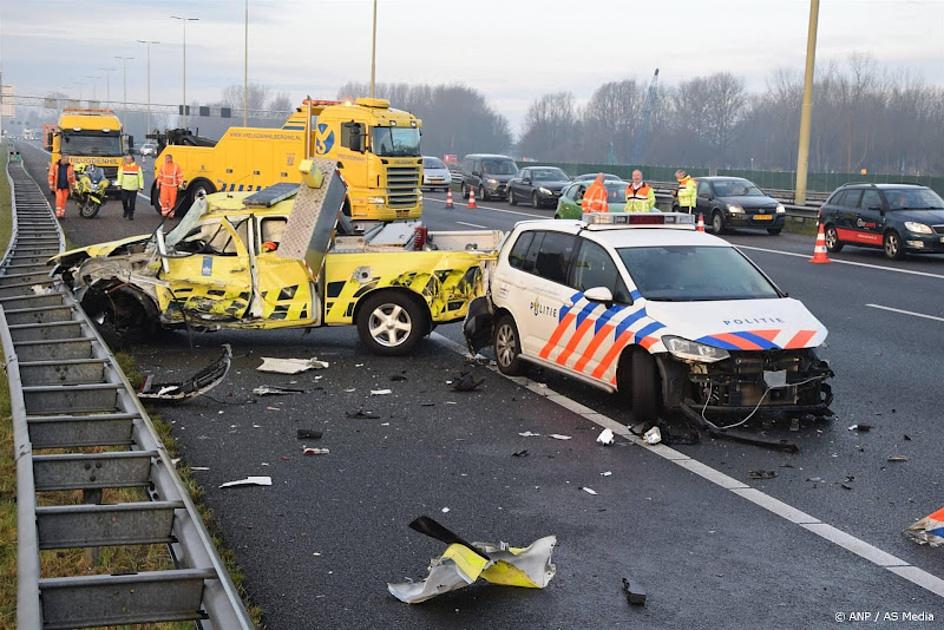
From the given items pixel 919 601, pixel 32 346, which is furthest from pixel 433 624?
pixel 32 346

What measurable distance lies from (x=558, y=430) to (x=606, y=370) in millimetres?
773

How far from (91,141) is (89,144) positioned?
0.43ft

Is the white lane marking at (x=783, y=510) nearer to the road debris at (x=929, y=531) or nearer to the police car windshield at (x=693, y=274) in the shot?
the road debris at (x=929, y=531)

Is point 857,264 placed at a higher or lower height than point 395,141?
lower

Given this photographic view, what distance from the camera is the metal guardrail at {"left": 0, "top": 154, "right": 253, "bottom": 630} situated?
423 centimetres

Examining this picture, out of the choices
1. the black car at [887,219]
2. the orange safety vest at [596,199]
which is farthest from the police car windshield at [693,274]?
the black car at [887,219]

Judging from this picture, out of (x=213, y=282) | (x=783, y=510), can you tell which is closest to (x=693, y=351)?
(x=783, y=510)

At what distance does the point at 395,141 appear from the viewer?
2831 centimetres

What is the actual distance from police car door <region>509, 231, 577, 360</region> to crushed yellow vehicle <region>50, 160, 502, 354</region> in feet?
3.16

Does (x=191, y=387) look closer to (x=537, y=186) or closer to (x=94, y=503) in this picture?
(x=94, y=503)

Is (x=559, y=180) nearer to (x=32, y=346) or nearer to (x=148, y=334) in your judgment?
(x=148, y=334)

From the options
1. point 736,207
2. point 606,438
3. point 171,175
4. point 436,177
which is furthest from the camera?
point 436,177

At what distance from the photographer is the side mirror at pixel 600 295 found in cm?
962

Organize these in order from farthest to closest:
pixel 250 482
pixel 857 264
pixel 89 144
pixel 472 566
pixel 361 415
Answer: pixel 89 144
pixel 857 264
pixel 361 415
pixel 250 482
pixel 472 566
